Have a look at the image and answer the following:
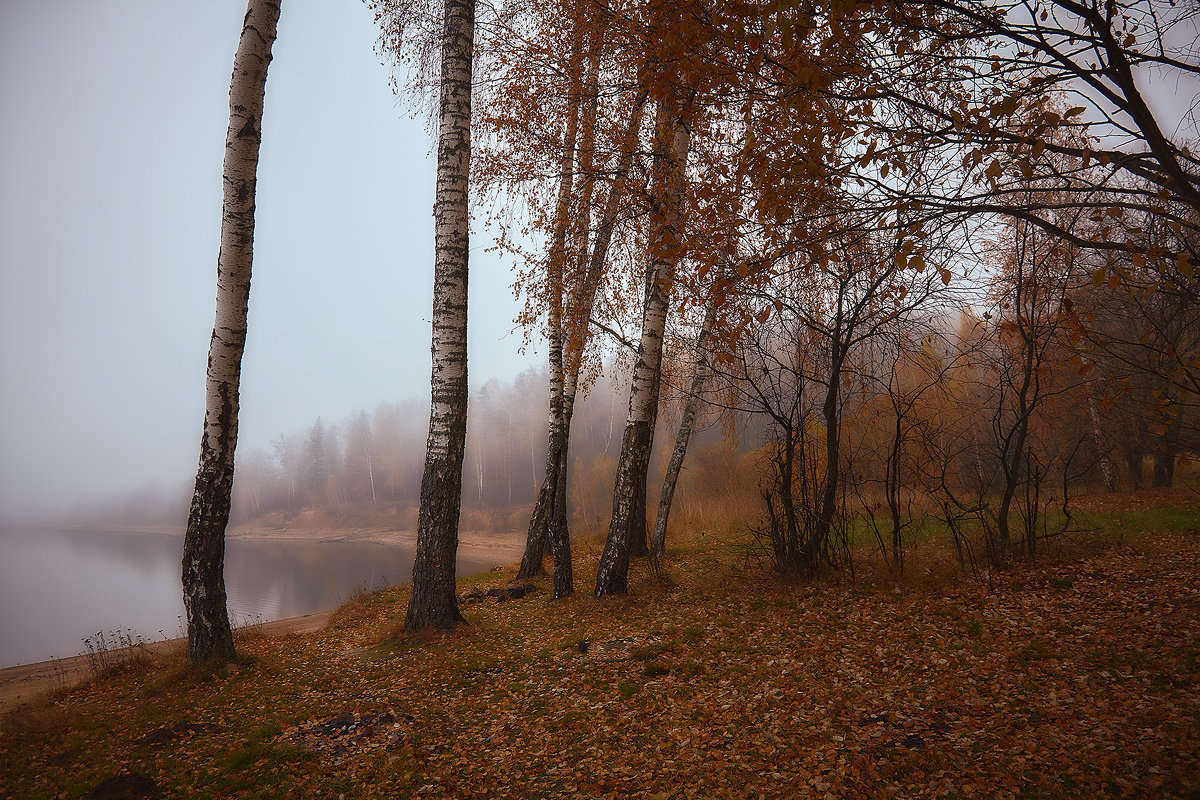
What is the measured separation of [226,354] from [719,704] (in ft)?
18.6

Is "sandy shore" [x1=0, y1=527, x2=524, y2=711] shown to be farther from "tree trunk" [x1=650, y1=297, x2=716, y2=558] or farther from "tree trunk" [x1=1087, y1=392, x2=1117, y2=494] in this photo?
"tree trunk" [x1=1087, y1=392, x2=1117, y2=494]

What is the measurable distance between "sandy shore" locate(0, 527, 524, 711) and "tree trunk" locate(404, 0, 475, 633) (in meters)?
3.75

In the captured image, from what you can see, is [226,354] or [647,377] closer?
[226,354]

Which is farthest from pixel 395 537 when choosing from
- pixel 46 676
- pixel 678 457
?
pixel 678 457

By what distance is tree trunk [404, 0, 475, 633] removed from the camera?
241 inches

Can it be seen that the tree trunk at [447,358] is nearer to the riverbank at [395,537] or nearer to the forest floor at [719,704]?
the forest floor at [719,704]

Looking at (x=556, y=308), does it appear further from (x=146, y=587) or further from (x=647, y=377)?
(x=146, y=587)

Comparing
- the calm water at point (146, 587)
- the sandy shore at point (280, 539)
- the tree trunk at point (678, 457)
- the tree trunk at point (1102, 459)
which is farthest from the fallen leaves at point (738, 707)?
the tree trunk at point (1102, 459)

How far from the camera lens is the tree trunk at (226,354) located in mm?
5441

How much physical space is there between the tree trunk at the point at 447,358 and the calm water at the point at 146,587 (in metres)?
6.10

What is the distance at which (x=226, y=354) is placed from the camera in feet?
18.2

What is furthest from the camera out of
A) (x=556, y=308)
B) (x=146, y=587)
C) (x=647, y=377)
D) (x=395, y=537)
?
(x=395, y=537)

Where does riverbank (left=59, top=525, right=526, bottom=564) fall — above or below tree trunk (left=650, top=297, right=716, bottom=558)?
below

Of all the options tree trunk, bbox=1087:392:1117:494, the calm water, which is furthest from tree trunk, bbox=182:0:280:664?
tree trunk, bbox=1087:392:1117:494
